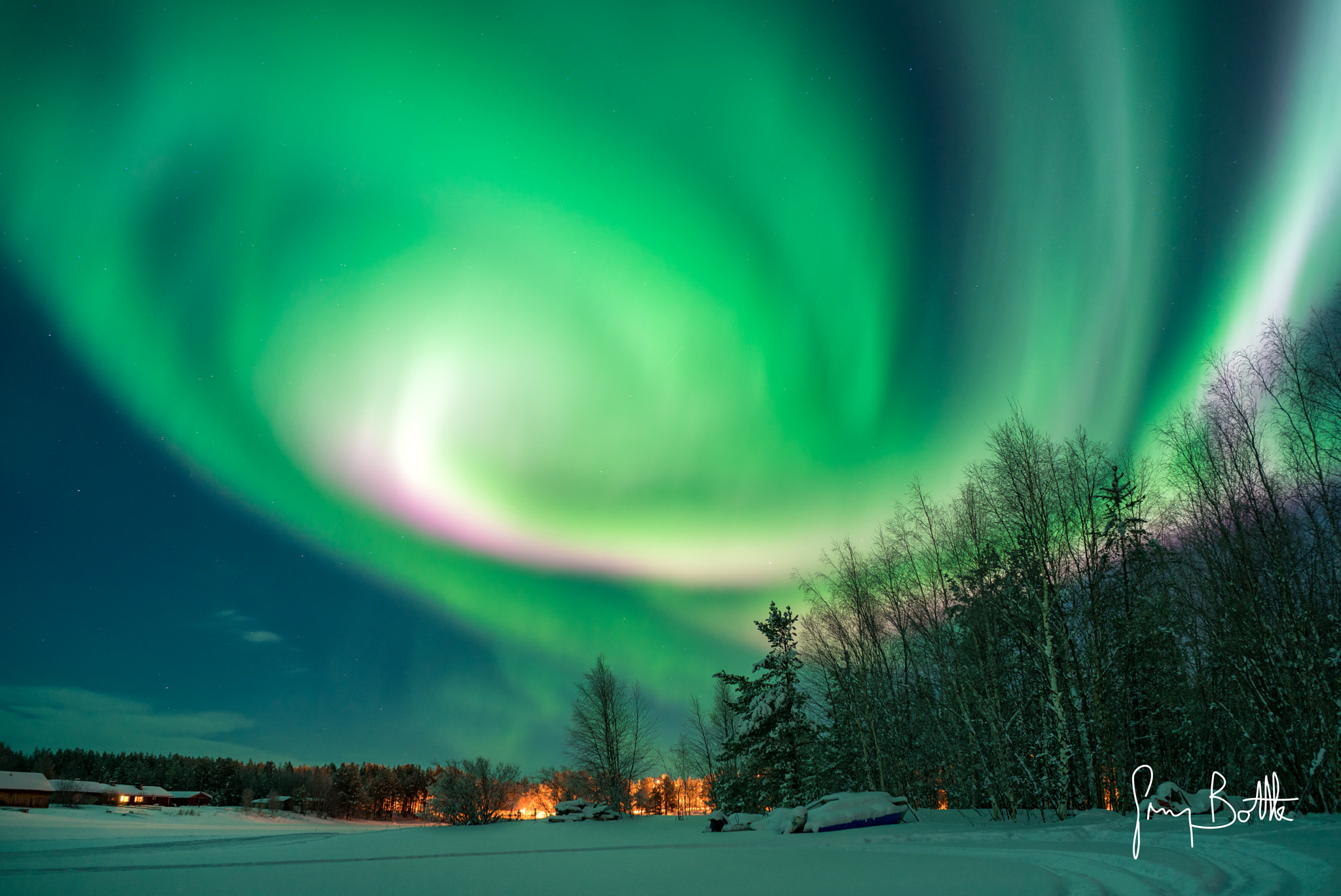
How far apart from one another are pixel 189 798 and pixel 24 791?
130ft

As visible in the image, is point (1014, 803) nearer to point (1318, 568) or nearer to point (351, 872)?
point (1318, 568)

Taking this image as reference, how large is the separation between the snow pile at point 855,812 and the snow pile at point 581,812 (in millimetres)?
16711

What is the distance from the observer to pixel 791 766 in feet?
107

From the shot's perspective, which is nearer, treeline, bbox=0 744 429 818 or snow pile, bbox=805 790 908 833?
snow pile, bbox=805 790 908 833

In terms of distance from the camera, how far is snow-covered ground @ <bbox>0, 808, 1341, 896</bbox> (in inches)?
312

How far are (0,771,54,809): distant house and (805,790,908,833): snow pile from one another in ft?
236

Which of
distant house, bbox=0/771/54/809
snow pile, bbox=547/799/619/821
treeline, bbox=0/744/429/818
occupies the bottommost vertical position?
treeline, bbox=0/744/429/818

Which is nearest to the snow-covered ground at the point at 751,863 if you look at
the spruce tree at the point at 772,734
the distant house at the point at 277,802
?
the spruce tree at the point at 772,734

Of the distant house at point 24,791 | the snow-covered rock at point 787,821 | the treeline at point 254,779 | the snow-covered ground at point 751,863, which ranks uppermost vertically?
the snow-covered ground at point 751,863

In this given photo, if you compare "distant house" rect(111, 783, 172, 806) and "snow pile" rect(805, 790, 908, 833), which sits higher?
"snow pile" rect(805, 790, 908, 833)

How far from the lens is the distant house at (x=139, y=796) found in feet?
265

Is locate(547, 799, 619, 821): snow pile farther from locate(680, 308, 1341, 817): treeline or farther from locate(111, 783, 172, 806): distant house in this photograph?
locate(111, 783, 172, 806): distant house
